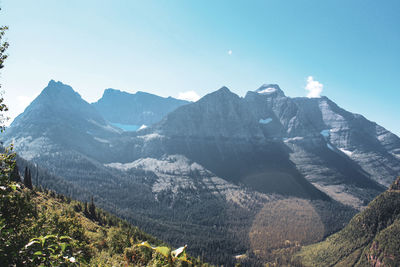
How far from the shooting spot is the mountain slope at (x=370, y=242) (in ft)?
481

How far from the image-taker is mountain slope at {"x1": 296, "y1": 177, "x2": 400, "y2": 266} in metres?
146

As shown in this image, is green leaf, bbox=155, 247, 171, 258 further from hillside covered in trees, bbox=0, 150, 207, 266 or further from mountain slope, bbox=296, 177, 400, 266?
mountain slope, bbox=296, 177, 400, 266

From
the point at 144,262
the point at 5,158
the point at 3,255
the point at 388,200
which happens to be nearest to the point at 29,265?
the point at 3,255

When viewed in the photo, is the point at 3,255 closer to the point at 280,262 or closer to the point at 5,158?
the point at 5,158

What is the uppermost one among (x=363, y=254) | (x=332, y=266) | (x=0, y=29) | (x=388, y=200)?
(x=0, y=29)

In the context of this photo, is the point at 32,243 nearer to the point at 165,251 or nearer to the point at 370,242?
the point at 165,251

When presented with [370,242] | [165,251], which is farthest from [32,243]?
[370,242]

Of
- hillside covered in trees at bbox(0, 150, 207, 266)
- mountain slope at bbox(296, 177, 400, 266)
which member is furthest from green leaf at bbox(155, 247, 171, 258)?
mountain slope at bbox(296, 177, 400, 266)

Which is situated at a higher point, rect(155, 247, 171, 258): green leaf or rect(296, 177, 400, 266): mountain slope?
rect(155, 247, 171, 258): green leaf

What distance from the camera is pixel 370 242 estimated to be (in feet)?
545

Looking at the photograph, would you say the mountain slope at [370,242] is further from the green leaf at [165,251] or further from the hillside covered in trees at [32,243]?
the green leaf at [165,251]

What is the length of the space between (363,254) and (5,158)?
708ft

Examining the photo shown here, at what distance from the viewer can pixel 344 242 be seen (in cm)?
18538

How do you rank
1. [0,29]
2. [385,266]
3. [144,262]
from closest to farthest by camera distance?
1. [0,29]
2. [144,262]
3. [385,266]
